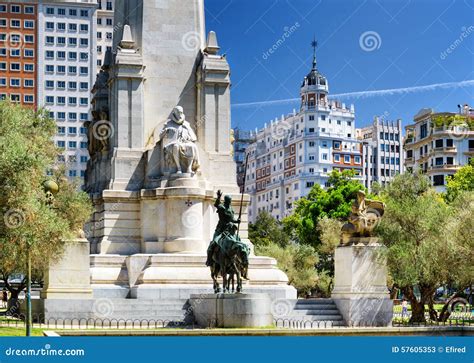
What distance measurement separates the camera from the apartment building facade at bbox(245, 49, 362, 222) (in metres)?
158

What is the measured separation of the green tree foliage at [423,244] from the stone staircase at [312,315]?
3967mm

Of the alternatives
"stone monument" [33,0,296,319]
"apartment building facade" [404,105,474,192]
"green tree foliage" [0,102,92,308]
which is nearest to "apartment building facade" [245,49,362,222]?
"apartment building facade" [404,105,474,192]

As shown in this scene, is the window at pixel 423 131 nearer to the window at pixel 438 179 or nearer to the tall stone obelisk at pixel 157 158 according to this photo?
the window at pixel 438 179

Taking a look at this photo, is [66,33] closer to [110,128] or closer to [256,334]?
Answer: [110,128]

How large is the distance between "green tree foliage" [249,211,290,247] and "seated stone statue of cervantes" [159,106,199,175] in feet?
159

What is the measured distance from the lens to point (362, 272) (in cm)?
3741

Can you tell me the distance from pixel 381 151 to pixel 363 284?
5244 inches

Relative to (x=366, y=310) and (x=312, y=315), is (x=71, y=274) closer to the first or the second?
(x=312, y=315)

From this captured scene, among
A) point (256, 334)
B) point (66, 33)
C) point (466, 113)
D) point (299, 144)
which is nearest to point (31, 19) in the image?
point (66, 33)

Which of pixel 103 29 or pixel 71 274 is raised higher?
pixel 103 29

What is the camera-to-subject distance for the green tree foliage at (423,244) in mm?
39125

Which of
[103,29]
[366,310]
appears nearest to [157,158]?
[366,310]

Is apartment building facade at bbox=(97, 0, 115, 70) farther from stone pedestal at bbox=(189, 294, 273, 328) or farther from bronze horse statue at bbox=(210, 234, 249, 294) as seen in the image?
stone pedestal at bbox=(189, 294, 273, 328)

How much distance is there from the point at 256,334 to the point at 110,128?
15.3 m
